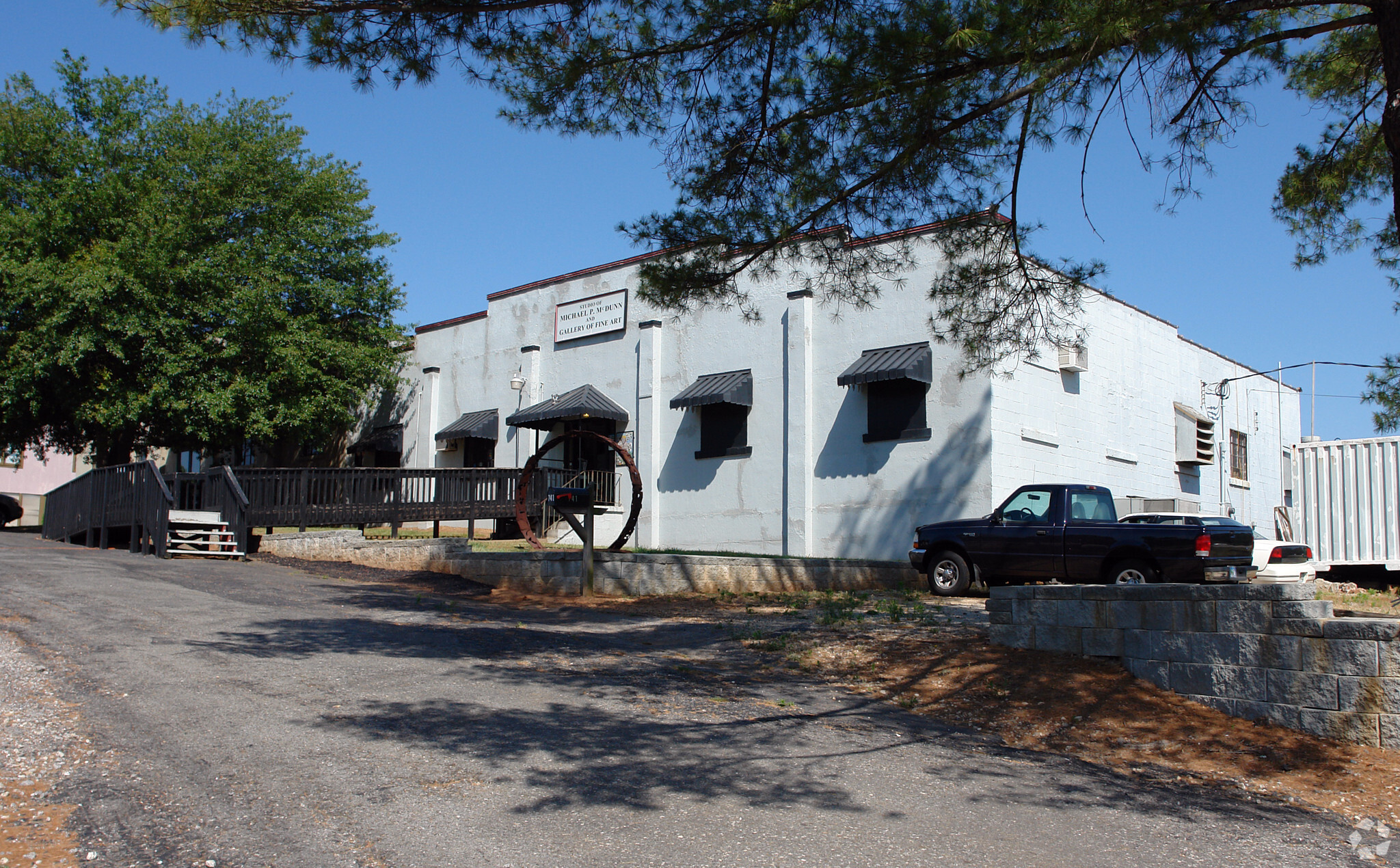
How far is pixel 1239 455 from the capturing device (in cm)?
2377

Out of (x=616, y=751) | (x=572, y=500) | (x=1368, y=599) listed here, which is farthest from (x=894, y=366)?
(x=616, y=751)

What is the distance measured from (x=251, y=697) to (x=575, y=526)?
7184mm

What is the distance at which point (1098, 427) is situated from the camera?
63.7 feet

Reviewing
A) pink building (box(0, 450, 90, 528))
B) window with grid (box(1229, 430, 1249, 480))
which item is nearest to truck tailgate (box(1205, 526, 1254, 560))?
window with grid (box(1229, 430, 1249, 480))

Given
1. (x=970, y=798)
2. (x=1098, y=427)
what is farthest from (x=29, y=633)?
(x=1098, y=427)

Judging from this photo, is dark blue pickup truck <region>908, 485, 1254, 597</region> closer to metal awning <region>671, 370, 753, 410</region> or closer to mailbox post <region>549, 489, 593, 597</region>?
mailbox post <region>549, 489, 593, 597</region>

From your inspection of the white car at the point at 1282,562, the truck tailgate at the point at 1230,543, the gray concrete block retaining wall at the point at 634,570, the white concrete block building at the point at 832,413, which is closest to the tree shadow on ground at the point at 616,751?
the gray concrete block retaining wall at the point at 634,570

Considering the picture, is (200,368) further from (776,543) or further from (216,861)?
(216,861)

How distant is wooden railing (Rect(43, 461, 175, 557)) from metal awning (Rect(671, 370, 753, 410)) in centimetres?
980

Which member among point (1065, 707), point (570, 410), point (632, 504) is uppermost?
point (570, 410)

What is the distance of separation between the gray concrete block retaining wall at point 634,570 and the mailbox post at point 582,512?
191mm

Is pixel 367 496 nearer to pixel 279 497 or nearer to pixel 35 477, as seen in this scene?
pixel 279 497

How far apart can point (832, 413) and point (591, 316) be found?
705 cm

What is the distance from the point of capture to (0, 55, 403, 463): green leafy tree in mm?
22391
